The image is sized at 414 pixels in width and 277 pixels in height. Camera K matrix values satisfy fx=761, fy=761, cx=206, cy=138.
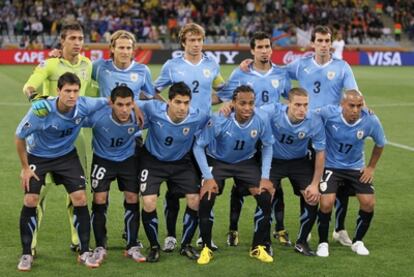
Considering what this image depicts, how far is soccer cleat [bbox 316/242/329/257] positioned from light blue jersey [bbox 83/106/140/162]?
2134 millimetres

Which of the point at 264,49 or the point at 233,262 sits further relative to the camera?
the point at 264,49

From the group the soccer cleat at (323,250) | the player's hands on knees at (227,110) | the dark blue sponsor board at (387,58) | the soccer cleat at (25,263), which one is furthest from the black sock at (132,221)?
the dark blue sponsor board at (387,58)

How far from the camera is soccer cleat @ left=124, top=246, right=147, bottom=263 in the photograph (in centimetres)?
743

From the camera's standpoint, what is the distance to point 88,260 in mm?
7227

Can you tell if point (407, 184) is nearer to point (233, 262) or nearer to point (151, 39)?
point (233, 262)

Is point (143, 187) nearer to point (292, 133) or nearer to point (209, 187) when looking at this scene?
point (209, 187)

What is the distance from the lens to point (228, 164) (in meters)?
7.77

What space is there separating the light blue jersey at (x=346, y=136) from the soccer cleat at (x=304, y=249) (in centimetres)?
86

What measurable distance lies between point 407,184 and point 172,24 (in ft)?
91.3

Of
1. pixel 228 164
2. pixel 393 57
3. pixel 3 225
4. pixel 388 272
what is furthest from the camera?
pixel 393 57

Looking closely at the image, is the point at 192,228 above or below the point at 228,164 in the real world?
below

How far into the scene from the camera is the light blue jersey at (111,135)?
7379 millimetres

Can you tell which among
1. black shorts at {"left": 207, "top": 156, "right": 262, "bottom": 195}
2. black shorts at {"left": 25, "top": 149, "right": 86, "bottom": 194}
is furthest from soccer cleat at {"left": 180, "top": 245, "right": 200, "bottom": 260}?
black shorts at {"left": 25, "top": 149, "right": 86, "bottom": 194}

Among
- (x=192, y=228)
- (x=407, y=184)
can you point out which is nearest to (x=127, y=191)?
(x=192, y=228)
